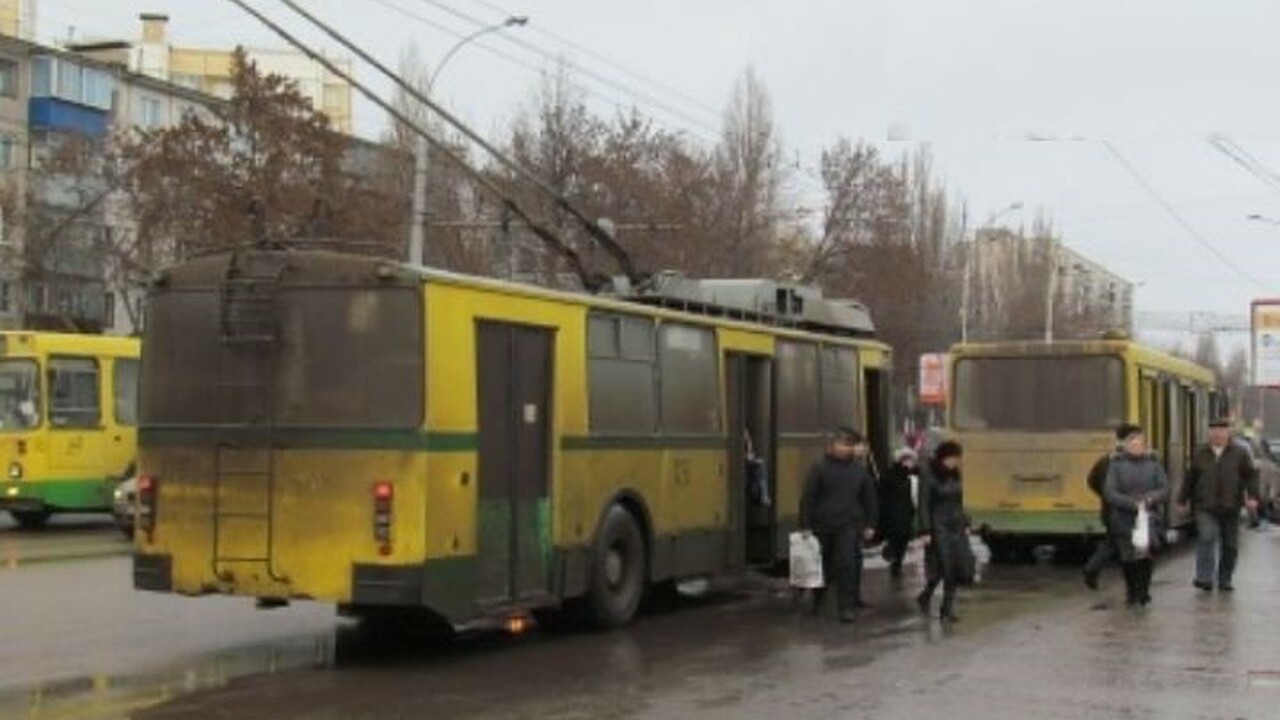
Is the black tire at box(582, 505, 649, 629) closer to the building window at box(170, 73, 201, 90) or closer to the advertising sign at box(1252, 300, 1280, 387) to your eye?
the advertising sign at box(1252, 300, 1280, 387)

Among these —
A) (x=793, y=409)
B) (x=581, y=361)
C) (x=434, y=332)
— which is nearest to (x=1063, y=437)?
(x=793, y=409)

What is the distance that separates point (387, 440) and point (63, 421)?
15.9m

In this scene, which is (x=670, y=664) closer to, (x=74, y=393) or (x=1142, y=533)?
(x=1142, y=533)

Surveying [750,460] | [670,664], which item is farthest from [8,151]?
[670,664]

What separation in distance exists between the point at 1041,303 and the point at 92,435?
186 feet

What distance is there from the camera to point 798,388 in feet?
56.1

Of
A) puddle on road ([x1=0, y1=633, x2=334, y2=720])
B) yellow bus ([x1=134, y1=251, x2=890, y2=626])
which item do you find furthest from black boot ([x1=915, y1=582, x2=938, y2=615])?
puddle on road ([x1=0, y1=633, x2=334, y2=720])

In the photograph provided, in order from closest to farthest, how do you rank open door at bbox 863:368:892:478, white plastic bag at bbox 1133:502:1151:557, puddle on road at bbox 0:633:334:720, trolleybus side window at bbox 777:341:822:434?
1. puddle on road at bbox 0:633:334:720
2. white plastic bag at bbox 1133:502:1151:557
3. trolleybus side window at bbox 777:341:822:434
4. open door at bbox 863:368:892:478

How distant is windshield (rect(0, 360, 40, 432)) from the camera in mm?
24984

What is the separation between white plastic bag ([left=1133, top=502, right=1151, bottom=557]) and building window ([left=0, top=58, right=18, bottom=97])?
5769cm

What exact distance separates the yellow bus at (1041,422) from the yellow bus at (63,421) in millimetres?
12124

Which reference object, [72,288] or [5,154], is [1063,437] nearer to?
[72,288]

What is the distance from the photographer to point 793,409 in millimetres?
16953

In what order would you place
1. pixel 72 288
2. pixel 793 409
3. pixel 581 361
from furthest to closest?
pixel 72 288 → pixel 793 409 → pixel 581 361
